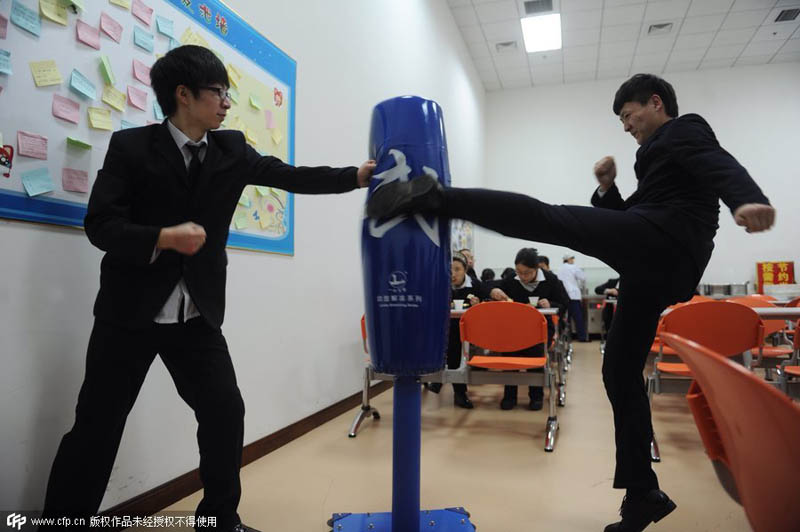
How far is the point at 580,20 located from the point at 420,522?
6844 mm

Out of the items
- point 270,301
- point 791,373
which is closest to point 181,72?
point 270,301

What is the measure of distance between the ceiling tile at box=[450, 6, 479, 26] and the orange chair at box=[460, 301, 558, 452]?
493 centimetres

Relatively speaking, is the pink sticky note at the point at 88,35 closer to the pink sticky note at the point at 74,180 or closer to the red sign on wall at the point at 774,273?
the pink sticky note at the point at 74,180

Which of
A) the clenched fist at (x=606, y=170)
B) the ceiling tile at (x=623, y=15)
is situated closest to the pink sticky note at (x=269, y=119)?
the clenched fist at (x=606, y=170)

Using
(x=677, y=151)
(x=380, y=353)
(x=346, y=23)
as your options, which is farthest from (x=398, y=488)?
(x=346, y=23)

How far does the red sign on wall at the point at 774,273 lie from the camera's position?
23.9 feet

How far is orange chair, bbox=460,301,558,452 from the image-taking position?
266cm

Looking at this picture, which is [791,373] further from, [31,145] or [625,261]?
[31,145]

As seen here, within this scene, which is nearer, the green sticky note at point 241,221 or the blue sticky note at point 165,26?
the blue sticky note at point 165,26

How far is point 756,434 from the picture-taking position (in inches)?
19.1

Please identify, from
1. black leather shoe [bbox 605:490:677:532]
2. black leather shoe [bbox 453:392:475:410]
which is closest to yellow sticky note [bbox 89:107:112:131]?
black leather shoe [bbox 605:490:677:532]

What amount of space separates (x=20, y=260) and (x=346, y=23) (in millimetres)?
2638

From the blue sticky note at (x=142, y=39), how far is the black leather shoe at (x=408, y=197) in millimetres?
1133

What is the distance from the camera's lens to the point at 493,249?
28.2 feet
